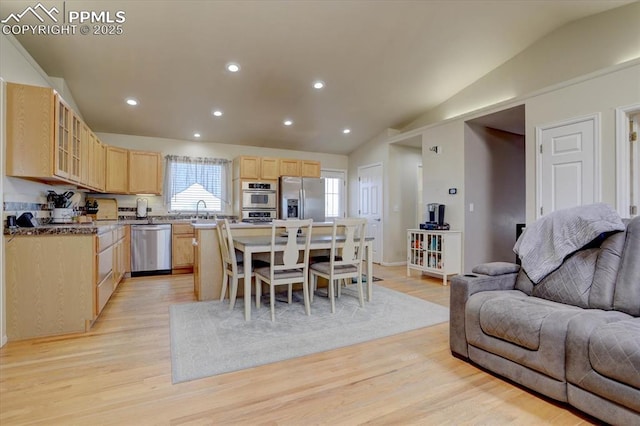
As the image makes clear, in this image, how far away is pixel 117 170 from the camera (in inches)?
205

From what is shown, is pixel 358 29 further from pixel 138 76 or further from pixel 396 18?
pixel 138 76

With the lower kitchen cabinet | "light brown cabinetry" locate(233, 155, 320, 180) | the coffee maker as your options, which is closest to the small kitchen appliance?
"light brown cabinetry" locate(233, 155, 320, 180)

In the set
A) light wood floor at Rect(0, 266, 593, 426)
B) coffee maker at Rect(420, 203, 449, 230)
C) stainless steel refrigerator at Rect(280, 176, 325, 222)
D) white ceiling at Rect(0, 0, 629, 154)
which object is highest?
white ceiling at Rect(0, 0, 629, 154)

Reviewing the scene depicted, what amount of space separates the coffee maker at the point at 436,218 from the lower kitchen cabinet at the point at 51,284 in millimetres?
4385

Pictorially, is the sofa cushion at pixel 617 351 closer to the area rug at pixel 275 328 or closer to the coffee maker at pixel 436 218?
the area rug at pixel 275 328

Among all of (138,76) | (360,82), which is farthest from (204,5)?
(360,82)

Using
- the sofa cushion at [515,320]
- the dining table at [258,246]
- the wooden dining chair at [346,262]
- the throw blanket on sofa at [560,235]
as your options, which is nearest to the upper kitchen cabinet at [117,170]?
the dining table at [258,246]

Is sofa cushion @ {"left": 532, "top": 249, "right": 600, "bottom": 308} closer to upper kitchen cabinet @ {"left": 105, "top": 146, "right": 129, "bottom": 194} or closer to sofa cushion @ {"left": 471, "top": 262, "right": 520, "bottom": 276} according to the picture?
sofa cushion @ {"left": 471, "top": 262, "right": 520, "bottom": 276}

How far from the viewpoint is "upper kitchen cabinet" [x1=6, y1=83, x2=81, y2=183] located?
2637 millimetres

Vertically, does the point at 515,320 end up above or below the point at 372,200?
below

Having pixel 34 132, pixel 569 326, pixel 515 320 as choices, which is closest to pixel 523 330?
pixel 515 320

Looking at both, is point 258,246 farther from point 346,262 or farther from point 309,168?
point 309,168

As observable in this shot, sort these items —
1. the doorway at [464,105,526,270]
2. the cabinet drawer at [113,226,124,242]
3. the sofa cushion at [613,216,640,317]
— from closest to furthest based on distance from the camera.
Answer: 1. the sofa cushion at [613,216,640,317]
2. the cabinet drawer at [113,226,124,242]
3. the doorway at [464,105,526,270]

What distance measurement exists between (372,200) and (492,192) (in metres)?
2.35
